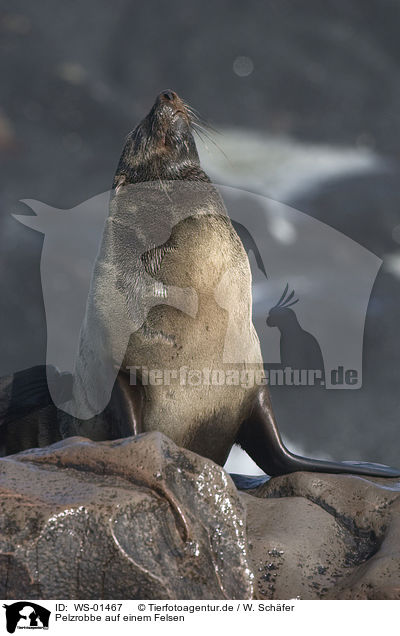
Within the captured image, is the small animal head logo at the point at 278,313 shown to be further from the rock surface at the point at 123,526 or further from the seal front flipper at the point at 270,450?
the rock surface at the point at 123,526

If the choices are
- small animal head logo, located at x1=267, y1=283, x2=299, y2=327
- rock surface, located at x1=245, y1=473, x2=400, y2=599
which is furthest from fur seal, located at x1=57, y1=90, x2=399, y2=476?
small animal head logo, located at x1=267, y1=283, x2=299, y2=327

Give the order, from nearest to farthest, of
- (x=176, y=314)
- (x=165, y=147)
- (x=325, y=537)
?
(x=325, y=537), (x=176, y=314), (x=165, y=147)

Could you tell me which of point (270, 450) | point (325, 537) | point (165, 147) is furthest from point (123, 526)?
point (165, 147)

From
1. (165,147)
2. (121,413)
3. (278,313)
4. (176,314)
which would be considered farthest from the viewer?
(278,313)

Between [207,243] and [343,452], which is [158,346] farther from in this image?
[343,452]

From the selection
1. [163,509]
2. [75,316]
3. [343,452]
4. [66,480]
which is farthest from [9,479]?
[343,452]

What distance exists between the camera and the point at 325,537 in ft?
9.73

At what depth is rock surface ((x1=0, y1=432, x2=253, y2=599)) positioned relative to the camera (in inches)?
88.0

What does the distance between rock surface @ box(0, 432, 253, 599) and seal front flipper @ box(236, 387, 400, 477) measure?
4.42ft
